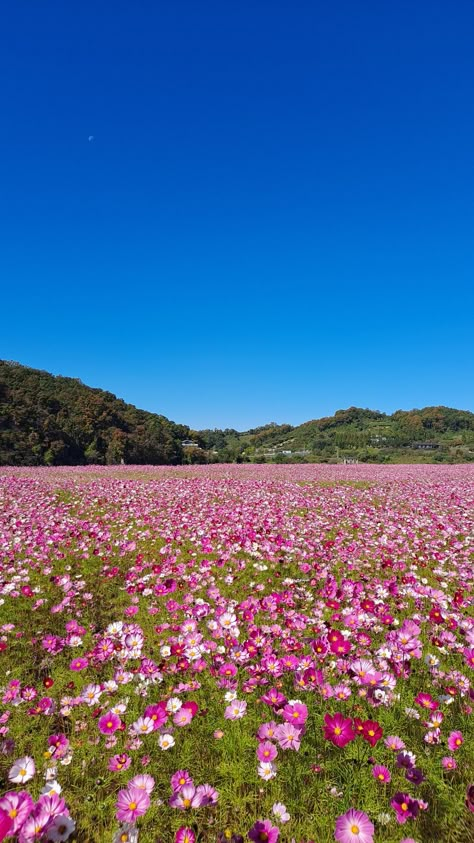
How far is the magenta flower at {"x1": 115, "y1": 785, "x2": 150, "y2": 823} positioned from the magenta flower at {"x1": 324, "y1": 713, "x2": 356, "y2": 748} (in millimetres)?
951

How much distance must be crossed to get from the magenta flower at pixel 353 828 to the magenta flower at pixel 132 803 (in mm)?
879

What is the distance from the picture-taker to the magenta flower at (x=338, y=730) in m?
2.01

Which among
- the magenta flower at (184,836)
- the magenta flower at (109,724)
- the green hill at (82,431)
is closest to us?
the magenta flower at (184,836)

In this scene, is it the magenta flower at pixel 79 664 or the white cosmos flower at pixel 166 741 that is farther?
the magenta flower at pixel 79 664

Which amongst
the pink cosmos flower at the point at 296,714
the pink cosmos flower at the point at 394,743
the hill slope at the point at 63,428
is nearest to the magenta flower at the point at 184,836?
the pink cosmos flower at the point at 296,714

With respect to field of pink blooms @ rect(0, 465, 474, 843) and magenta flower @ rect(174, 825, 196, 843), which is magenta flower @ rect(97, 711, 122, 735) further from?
magenta flower @ rect(174, 825, 196, 843)

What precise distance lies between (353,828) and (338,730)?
413 mm

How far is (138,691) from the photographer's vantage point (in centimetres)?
297

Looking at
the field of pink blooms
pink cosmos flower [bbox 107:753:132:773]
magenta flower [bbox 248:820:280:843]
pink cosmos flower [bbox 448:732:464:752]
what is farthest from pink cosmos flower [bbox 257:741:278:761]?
pink cosmos flower [bbox 448:732:464:752]

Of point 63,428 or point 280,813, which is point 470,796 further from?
point 63,428

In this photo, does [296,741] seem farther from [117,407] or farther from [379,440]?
[379,440]

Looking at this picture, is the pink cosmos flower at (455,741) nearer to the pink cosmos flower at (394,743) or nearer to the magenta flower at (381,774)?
the pink cosmos flower at (394,743)

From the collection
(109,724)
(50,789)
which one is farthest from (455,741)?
(50,789)

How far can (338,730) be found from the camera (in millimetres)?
2102
